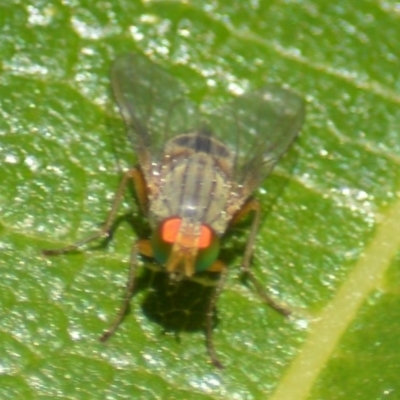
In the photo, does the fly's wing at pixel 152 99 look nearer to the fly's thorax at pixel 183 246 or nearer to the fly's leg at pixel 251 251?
→ the fly's leg at pixel 251 251

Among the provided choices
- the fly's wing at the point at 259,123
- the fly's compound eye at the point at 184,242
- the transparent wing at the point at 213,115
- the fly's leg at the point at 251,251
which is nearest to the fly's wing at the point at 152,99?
the transparent wing at the point at 213,115

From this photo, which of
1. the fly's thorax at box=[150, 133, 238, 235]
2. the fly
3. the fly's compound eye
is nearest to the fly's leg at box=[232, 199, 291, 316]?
the fly

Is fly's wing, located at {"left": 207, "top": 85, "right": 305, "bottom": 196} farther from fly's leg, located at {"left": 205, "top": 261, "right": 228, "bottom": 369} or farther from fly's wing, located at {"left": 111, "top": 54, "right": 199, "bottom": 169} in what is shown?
fly's leg, located at {"left": 205, "top": 261, "right": 228, "bottom": 369}

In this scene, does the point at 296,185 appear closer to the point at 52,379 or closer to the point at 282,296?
the point at 282,296

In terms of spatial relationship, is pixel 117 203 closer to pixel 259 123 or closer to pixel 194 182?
pixel 194 182

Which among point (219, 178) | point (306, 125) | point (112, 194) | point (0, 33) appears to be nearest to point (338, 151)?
point (306, 125)
